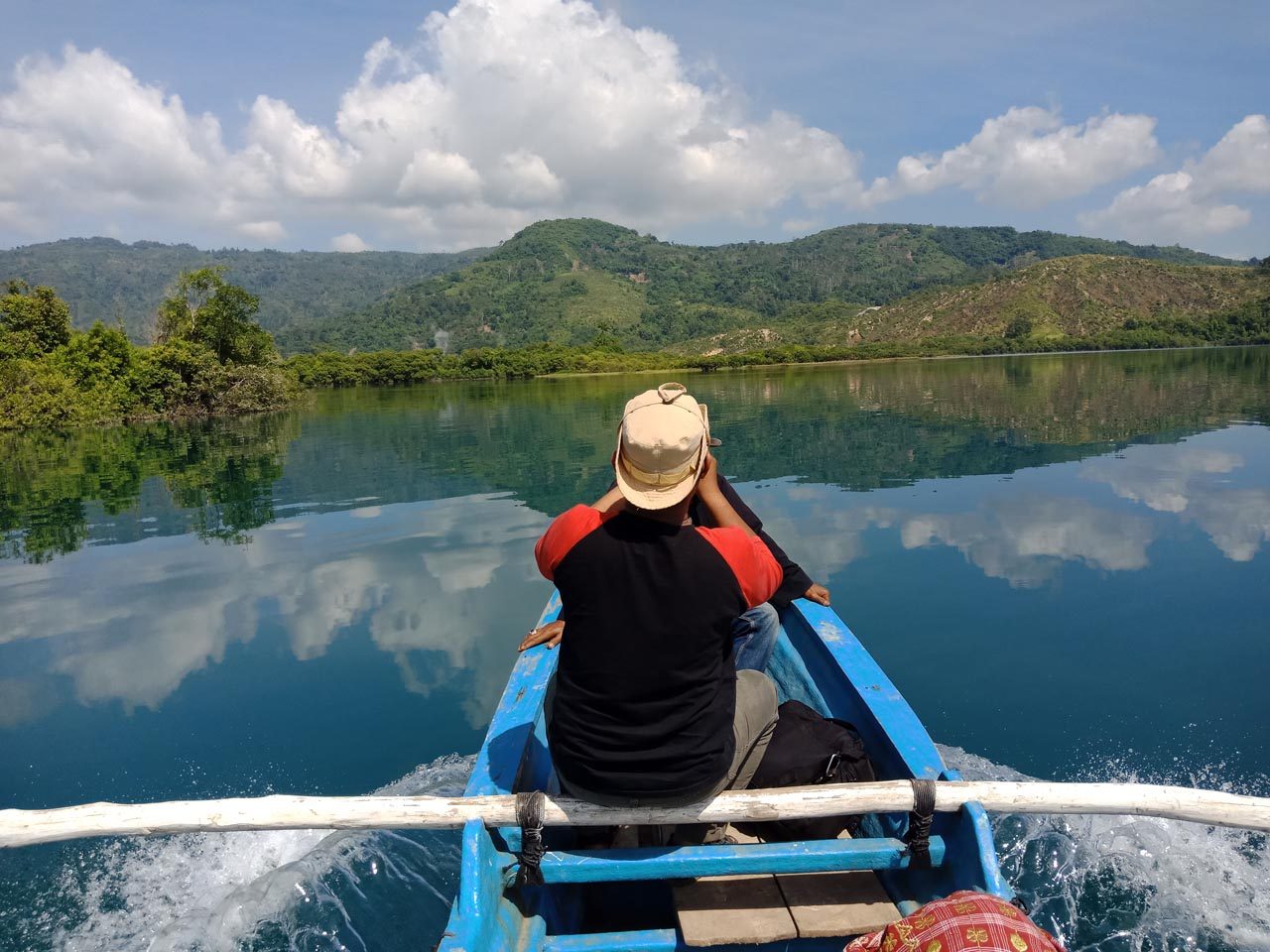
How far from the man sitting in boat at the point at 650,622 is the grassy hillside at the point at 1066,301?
337ft

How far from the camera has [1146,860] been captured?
374cm

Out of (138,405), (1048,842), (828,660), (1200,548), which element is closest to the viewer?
(1048,842)

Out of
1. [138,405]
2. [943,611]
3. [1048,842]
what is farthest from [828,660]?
[138,405]

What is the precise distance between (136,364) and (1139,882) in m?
42.3

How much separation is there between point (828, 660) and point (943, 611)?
3.52 metres

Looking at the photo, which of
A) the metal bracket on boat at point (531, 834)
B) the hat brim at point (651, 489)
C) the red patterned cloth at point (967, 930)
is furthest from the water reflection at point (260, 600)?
the red patterned cloth at point (967, 930)

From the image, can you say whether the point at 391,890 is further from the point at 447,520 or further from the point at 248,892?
the point at 447,520

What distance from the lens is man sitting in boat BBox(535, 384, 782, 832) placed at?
2.45 m

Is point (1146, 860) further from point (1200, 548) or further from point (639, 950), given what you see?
point (1200, 548)

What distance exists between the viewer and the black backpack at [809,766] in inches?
126

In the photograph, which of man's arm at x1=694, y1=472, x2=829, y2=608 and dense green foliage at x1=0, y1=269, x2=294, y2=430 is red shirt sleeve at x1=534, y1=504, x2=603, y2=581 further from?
dense green foliage at x1=0, y1=269, x2=294, y2=430

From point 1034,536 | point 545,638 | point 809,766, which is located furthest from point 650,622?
point 1034,536

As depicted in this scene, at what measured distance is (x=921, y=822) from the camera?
280 cm

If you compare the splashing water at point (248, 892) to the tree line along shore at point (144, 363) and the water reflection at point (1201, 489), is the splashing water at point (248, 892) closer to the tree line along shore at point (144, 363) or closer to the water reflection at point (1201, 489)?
the water reflection at point (1201, 489)
